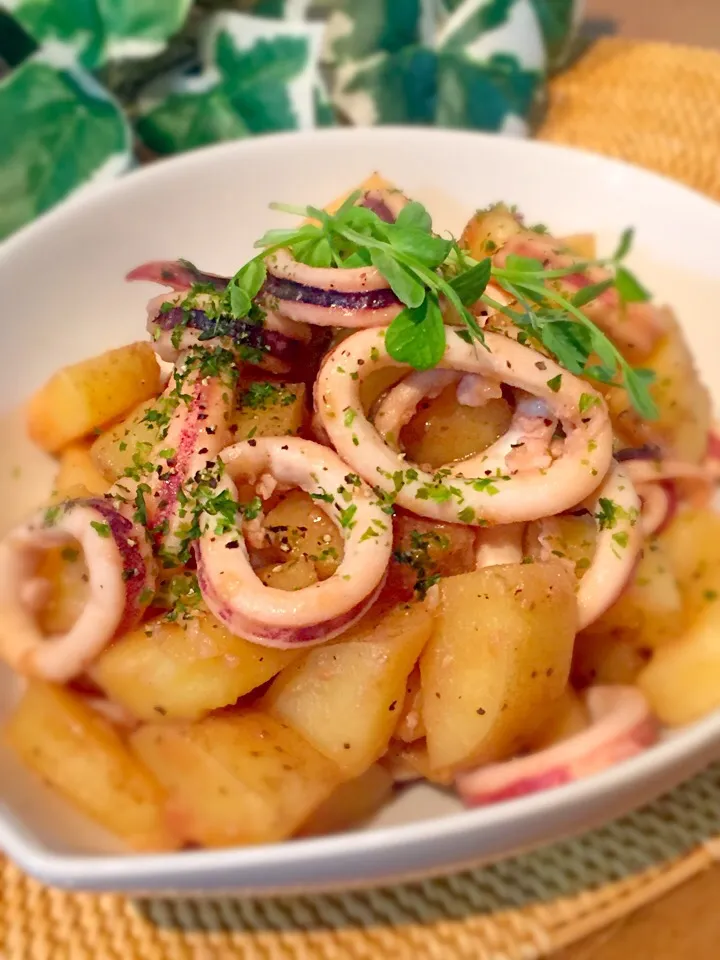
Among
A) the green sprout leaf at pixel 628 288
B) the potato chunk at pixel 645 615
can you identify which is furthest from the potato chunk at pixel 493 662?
the green sprout leaf at pixel 628 288

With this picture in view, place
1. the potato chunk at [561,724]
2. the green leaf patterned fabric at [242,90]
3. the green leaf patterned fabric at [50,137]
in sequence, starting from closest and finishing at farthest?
1. the potato chunk at [561,724]
2. the green leaf patterned fabric at [50,137]
3. the green leaf patterned fabric at [242,90]

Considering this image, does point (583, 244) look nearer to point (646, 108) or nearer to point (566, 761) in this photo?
point (646, 108)

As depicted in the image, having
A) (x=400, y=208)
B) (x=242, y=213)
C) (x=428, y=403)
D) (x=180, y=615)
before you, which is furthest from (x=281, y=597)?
(x=242, y=213)

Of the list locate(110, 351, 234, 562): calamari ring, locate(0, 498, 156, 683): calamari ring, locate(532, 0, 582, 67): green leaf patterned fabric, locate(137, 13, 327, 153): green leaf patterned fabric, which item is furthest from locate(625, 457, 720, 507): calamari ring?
locate(532, 0, 582, 67): green leaf patterned fabric

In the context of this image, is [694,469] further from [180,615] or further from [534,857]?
[180,615]

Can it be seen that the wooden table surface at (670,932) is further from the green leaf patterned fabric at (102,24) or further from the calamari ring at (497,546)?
the green leaf patterned fabric at (102,24)

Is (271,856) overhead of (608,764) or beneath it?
overhead
